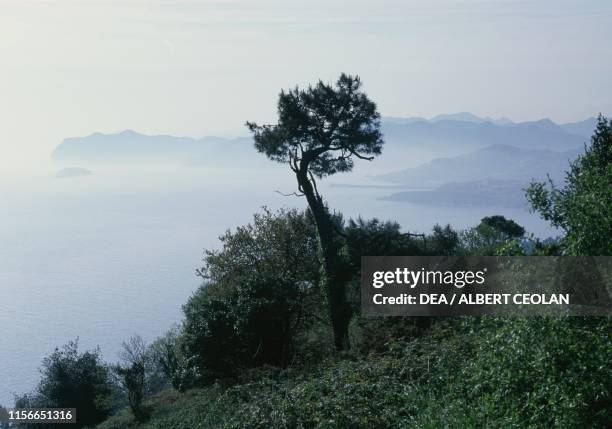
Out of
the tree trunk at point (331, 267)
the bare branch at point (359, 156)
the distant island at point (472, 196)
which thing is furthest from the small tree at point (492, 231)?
the distant island at point (472, 196)

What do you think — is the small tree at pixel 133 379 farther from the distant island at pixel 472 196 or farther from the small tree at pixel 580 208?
the distant island at pixel 472 196

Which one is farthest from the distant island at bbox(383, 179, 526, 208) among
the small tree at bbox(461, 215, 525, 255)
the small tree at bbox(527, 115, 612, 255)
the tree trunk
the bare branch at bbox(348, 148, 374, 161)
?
the small tree at bbox(527, 115, 612, 255)

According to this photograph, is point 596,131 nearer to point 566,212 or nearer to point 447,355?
→ point 447,355

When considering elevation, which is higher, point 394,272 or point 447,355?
point 394,272

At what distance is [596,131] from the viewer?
50.7ft

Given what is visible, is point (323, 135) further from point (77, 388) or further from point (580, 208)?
point (580, 208)

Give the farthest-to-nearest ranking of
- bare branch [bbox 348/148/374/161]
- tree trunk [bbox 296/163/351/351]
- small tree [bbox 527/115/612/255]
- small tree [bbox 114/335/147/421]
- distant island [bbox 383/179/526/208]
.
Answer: distant island [bbox 383/179/526/208], bare branch [bbox 348/148/374/161], tree trunk [bbox 296/163/351/351], small tree [bbox 114/335/147/421], small tree [bbox 527/115/612/255]

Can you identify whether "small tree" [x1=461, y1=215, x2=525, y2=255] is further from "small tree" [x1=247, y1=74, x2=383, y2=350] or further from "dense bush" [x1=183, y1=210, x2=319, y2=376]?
"dense bush" [x1=183, y1=210, x2=319, y2=376]

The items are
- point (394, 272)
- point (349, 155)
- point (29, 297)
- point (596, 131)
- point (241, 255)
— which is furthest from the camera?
point (29, 297)

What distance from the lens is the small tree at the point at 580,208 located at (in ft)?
22.5

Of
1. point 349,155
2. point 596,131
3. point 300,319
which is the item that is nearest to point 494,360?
point 596,131

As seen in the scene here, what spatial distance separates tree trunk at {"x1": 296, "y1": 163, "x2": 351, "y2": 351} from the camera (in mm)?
19266

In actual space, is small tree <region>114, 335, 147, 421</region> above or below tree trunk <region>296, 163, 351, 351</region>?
below

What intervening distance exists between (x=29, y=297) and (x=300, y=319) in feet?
233
